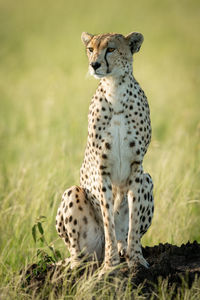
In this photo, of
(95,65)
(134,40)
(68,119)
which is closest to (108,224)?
(95,65)

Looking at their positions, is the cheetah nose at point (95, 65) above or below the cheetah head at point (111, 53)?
below

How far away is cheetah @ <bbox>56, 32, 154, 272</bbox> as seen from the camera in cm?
413

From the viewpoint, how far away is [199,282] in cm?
379

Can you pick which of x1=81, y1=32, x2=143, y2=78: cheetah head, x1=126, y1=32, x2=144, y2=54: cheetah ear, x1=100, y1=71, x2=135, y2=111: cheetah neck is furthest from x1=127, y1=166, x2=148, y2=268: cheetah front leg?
x1=126, y1=32, x2=144, y2=54: cheetah ear

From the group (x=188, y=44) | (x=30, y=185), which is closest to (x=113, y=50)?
(x=30, y=185)

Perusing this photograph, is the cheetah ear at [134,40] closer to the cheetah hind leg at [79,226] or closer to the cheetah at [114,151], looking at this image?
the cheetah at [114,151]

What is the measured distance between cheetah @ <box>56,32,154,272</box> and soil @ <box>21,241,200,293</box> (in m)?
0.17

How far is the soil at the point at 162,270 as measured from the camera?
3.91 metres

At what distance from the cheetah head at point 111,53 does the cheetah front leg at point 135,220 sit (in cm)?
75

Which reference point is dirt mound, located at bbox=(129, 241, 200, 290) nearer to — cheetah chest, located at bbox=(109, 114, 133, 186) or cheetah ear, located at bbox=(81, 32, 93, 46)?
cheetah chest, located at bbox=(109, 114, 133, 186)

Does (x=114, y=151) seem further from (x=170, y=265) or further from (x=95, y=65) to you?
(x=170, y=265)

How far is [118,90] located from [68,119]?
531 cm

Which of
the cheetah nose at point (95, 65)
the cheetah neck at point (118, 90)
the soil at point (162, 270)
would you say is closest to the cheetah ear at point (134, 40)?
the cheetah neck at point (118, 90)

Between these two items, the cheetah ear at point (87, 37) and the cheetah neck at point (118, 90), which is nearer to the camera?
the cheetah neck at point (118, 90)
